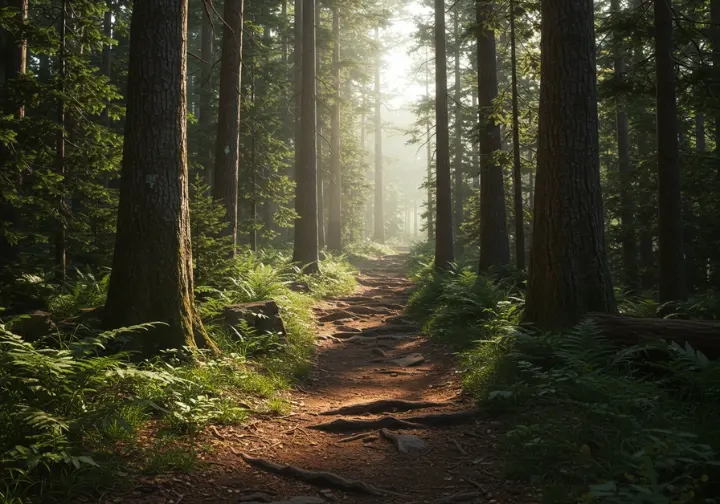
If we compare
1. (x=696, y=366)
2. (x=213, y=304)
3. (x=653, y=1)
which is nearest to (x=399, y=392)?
(x=213, y=304)

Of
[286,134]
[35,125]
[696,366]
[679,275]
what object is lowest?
[696,366]

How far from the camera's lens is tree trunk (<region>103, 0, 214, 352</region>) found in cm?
629

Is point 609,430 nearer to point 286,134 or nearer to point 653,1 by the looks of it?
point 653,1

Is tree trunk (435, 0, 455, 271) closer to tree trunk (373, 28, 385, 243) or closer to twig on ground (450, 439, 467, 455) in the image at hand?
twig on ground (450, 439, 467, 455)

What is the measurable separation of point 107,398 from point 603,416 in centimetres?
464

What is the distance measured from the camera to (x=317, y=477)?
4297 mm

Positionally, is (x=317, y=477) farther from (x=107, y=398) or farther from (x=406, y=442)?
(x=107, y=398)

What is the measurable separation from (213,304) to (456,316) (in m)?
5.15

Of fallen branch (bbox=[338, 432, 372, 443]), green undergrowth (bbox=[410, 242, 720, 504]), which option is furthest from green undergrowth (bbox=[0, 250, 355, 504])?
green undergrowth (bbox=[410, 242, 720, 504])

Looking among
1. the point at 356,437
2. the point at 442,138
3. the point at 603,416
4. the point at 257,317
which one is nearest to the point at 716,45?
the point at 442,138

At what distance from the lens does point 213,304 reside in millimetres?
8078

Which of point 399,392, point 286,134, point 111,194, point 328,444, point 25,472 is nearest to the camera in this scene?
point 25,472

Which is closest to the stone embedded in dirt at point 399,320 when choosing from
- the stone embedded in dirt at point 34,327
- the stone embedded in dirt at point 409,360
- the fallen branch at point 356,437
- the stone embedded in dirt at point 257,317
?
the stone embedded in dirt at point 409,360

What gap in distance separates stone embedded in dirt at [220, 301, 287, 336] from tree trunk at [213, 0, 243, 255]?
12.2ft
